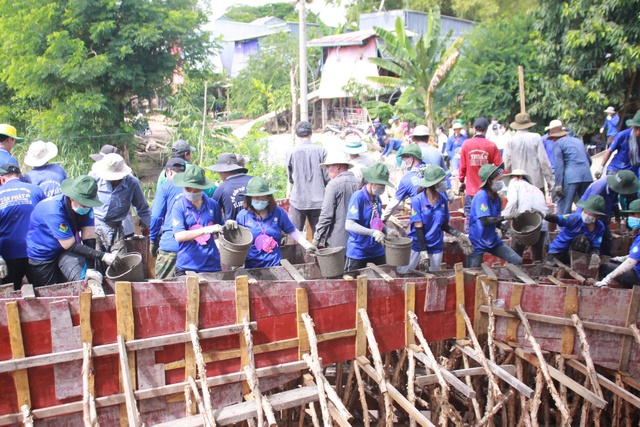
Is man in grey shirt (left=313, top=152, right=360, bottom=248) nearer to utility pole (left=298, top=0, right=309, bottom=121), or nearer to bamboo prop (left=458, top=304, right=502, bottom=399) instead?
bamboo prop (left=458, top=304, right=502, bottom=399)

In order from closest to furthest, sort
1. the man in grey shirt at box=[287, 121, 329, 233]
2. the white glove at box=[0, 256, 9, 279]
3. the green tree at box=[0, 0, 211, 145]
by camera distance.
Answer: the white glove at box=[0, 256, 9, 279] → the man in grey shirt at box=[287, 121, 329, 233] → the green tree at box=[0, 0, 211, 145]

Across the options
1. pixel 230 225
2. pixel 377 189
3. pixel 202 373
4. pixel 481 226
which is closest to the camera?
pixel 202 373

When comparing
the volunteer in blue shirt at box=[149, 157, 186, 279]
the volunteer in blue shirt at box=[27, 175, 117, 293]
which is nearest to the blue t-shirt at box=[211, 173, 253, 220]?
the volunteer in blue shirt at box=[149, 157, 186, 279]

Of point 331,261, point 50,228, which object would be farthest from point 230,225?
point 50,228

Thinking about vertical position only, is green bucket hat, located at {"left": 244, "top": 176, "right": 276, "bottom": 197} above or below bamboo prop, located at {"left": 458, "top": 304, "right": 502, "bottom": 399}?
above

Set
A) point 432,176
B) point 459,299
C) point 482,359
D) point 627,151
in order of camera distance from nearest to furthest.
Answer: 1. point 482,359
2. point 459,299
3. point 432,176
4. point 627,151

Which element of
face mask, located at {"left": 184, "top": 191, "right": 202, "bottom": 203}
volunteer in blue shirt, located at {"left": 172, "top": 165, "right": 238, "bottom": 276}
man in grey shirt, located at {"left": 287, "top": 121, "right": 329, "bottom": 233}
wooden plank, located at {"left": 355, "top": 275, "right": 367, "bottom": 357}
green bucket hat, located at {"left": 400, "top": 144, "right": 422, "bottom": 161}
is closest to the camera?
wooden plank, located at {"left": 355, "top": 275, "right": 367, "bottom": 357}

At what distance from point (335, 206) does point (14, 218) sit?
10.7ft

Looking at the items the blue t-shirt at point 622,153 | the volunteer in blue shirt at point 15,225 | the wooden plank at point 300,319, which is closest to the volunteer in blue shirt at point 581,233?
the blue t-shirt at point 622,153

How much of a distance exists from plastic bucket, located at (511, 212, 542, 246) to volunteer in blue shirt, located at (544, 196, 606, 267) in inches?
6.2

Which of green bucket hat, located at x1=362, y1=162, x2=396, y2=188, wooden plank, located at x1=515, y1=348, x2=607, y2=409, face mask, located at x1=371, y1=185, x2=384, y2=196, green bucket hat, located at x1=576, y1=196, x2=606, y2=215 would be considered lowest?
wooden plank, located at x1=515, y1=348, x2=607, y2=409

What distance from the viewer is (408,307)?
19.0ft

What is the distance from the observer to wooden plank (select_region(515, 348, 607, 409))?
16.9 feet

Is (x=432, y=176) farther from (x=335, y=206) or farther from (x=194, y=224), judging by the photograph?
(x=194, y=224)
